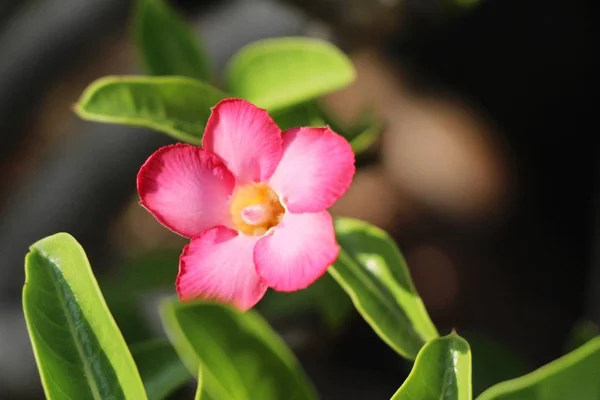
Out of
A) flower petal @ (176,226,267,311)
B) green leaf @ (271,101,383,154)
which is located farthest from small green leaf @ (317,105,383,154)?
flower petal @ (176,226,267,311)

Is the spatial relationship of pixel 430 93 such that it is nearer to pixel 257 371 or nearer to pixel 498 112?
pixel 498 112

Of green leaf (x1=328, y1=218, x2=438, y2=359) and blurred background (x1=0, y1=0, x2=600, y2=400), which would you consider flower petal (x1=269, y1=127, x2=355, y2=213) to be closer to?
green leaf (x1=328, y1=218, x2=438, y2=359)

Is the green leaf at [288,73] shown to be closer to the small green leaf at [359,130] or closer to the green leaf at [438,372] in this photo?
the small green leaf at [359,130]

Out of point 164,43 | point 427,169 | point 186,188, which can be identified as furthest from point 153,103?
point 427,169

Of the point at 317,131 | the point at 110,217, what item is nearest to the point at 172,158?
the point at 317,131

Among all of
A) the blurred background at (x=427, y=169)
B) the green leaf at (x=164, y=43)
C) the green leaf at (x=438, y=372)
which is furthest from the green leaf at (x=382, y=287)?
the blurred background at (x=427, y=169)
